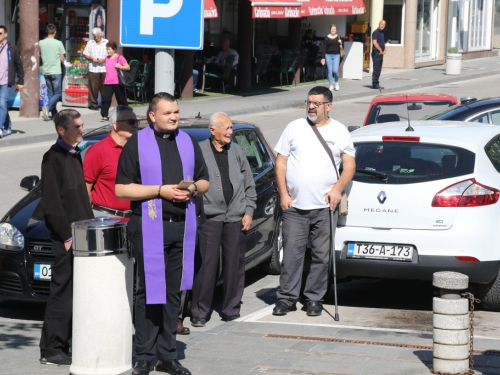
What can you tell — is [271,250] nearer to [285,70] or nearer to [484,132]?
[484,132]

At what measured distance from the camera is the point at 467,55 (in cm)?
4634

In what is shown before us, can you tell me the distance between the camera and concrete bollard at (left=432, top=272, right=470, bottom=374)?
6359mm

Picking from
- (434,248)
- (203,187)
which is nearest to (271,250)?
(434,248)

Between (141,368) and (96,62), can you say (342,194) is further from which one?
(96,62)

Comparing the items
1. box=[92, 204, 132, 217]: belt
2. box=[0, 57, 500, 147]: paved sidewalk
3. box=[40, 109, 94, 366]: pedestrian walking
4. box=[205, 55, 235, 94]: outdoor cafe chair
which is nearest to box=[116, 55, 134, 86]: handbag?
box=[0, 57, 500, 147]: paved sidewalk

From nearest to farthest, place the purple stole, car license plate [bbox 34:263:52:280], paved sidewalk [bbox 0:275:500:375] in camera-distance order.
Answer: the purple stole → paved sidewalk [bbox 0:275:500:375] → car license plate [bbox 34:263:52:280]

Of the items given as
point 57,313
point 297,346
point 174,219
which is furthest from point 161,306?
point 297,346

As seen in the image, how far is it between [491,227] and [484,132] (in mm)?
1040

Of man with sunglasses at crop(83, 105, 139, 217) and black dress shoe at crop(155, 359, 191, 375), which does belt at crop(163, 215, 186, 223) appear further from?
man with sunglasses at crop(83, 105, 139, 217)

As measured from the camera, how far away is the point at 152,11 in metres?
6.81

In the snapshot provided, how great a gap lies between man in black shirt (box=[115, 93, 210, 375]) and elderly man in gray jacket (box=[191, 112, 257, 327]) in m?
1.78

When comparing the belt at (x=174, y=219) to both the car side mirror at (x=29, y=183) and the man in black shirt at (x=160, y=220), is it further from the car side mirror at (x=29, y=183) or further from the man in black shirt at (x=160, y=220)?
the car side mirror at (x=29, y=183)

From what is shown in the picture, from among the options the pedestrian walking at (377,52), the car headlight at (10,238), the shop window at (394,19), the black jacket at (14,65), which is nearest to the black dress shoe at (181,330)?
the car headlight at (10,238)

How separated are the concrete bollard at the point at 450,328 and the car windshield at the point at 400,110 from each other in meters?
7.31
